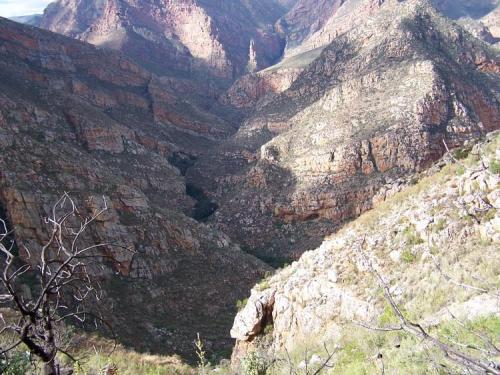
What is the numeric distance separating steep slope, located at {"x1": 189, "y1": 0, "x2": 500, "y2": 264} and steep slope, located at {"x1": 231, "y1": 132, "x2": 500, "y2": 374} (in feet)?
67.0

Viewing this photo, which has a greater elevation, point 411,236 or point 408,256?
point 411,236

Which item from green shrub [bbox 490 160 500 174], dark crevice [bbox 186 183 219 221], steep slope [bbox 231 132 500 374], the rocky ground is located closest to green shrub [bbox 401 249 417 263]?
steep slope [bbox 231 132 500 374]

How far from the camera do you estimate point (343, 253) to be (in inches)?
503

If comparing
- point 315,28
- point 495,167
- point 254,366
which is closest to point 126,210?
point 254,366

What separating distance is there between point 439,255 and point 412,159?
1147 inches

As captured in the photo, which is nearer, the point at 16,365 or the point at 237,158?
the point at 16,365

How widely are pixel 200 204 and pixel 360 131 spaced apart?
16951 mm

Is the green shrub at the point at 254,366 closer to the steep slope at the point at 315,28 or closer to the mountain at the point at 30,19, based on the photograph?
the steep slope at the point at 315,28

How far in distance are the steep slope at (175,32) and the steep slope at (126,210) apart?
175ft

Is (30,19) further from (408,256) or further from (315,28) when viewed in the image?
(408,256)

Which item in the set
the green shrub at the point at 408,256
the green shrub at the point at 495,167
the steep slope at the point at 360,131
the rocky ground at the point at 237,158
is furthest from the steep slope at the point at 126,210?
the green shrub at the point at 495,167

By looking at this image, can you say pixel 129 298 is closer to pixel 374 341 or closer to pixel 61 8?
pixel 374 341

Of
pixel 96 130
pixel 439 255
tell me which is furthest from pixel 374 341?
pixel 96 130

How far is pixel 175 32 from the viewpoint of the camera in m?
120
